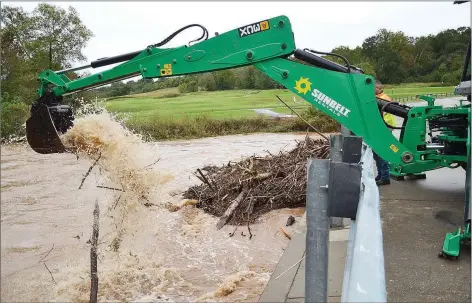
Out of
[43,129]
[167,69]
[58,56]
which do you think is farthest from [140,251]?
[58,56]

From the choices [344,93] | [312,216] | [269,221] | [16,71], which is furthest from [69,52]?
[312,216]

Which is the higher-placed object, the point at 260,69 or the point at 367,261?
the point at 260,69

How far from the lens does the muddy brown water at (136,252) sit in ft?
19.5

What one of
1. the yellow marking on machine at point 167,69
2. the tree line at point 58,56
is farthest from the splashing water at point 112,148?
the tree line at point 58,56

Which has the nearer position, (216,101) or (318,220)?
(318,220)

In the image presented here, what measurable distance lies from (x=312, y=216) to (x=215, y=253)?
5.18 metres

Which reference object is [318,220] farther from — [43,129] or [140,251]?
[140,251]

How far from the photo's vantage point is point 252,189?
371 inches

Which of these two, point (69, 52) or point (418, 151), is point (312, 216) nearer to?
point (418, 151)

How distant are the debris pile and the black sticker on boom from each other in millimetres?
3864

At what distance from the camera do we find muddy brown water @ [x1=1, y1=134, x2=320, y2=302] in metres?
5.94

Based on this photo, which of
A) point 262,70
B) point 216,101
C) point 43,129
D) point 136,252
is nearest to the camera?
point 43,129

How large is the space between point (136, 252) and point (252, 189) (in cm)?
314

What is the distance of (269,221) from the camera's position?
8.61 meters
